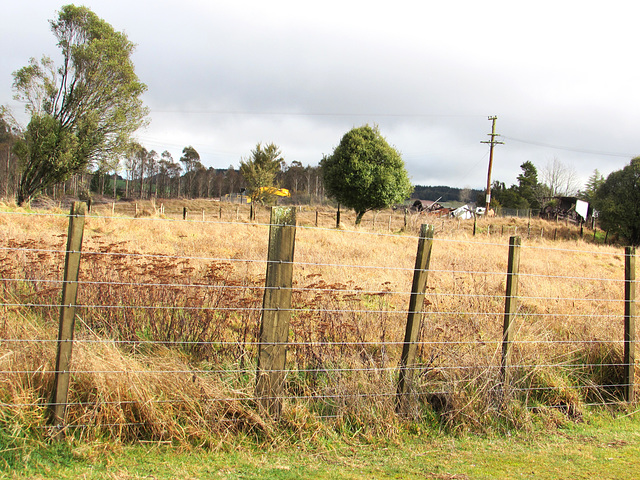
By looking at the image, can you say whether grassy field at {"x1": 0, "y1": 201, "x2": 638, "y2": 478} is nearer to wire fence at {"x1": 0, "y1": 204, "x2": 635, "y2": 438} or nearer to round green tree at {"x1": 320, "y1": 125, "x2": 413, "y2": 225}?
wire fence at {"x1": 0, "y1": 204, "x2": 635, "y2": 438}

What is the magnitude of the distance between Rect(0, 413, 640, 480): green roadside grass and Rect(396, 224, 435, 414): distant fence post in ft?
1.01

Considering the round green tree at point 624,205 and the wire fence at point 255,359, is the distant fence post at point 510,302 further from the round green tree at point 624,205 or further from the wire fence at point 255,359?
the round green tree at point 624,205

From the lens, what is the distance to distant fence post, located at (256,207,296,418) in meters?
3.45

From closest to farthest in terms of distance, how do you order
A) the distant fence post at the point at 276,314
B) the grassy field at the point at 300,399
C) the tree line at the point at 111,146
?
the grassy field at the point at 300,399
the distant fence post at the point at 276,314
the tree line at the point at 111,146

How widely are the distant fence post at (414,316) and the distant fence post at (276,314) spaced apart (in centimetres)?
104

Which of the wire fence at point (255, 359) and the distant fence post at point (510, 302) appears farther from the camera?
the distant fence post at point (510, 302)

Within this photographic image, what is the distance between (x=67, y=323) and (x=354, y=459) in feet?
7.40

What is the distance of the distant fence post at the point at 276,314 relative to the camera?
136 inches

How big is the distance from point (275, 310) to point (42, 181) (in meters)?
30.4

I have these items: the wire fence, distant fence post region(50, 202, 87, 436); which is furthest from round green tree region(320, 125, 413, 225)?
distant fence post region(50, 202, 87, 436)

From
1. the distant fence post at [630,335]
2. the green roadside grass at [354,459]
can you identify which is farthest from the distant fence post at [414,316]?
the distant fence post at [630,335]

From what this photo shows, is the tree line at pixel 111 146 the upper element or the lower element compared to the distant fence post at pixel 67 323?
upper

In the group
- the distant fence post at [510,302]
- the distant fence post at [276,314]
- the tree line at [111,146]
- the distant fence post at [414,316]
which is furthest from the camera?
the tree line at [111,146]

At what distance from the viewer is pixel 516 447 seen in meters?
3.62
